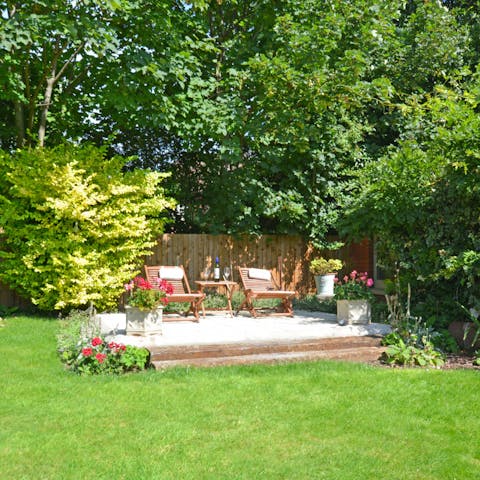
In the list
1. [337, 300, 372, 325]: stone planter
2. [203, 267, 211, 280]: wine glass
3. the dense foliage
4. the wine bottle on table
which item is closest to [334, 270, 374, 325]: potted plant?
[337, 300, 372, 325]: stone planter

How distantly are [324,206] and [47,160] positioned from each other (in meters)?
6.37

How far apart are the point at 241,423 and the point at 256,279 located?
637 centimetres

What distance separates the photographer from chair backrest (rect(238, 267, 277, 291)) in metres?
10.4

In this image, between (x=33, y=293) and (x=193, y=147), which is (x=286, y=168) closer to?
(x=193, y=147)

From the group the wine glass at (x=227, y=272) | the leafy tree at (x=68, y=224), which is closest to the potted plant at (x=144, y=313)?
the leafy tree at (x=68, y=224)

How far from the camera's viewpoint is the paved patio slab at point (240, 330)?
686cm

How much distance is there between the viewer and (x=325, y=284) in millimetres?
12281

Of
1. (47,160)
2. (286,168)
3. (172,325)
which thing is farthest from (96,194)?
(286,168)

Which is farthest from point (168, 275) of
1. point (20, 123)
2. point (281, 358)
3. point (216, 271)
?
point (20, 123)

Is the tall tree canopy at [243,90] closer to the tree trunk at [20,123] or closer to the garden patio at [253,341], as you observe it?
the tree trunk at [20,123]

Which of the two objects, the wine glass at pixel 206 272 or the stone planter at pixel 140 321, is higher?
the wine glass at pixel 206 272

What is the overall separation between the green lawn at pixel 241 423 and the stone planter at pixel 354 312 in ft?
7.06

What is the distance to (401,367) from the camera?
631 cm

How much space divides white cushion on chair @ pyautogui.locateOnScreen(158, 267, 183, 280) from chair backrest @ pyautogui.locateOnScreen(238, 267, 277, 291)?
1.18 m
